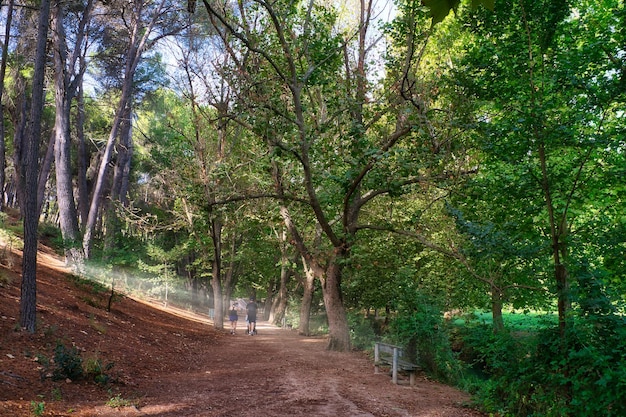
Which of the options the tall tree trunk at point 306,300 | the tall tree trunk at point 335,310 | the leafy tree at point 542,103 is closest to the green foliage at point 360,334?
the tall tree trunk at point 335,310

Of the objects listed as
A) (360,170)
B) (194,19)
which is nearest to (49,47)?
(194,19)

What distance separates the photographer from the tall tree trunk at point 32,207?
8.28 m

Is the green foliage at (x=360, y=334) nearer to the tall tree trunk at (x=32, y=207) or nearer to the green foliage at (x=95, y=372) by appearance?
the green foliage at (x=95, y=372)

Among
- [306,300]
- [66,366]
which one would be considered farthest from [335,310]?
[66,366]

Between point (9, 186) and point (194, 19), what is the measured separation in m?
33.8

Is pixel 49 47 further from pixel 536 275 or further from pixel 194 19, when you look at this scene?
pixel 536 275

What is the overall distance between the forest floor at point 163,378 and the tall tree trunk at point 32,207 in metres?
0.42

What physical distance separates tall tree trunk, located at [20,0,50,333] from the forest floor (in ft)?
1.39

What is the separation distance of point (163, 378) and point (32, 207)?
404 centimetres

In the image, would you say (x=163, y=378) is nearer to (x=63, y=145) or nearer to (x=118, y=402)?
(x=118, y=402)

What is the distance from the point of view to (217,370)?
10.3 metres

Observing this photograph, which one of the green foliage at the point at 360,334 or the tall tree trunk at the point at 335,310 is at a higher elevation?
the tall tree trunk at the point at 335,310

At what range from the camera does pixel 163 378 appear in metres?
8.81

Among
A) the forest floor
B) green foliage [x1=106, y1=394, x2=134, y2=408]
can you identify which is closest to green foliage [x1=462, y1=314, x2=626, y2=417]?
the forest floor
